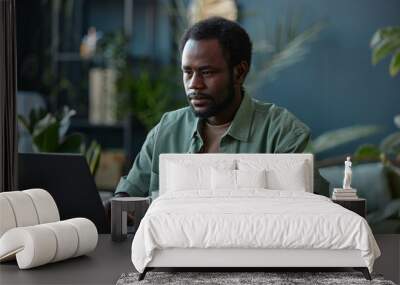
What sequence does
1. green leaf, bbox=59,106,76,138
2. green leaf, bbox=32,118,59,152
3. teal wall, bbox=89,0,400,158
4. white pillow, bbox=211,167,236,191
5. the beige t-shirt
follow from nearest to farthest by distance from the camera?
white pillow, bbox=211,167,236,191 → the beige t-shirt → green leaf, bbox=32,118,59,152 → green leaf, bbox=59,106,76,138 → teal wall, bbox=89,0,400,158

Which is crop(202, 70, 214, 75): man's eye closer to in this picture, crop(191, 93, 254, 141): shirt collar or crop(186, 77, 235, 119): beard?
crop(186, 77, 235, 119): beard

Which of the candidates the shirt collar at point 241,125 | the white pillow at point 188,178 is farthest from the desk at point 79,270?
the shirt collar at point 241,125

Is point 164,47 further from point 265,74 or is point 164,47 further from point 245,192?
point 245,192

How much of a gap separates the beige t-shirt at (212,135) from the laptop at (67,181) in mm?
908

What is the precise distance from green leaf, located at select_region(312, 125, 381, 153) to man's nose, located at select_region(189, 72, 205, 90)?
6.70ft

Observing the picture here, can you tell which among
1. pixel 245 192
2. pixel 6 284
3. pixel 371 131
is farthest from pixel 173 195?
pixel 371 131

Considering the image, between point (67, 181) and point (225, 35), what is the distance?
1.63 m

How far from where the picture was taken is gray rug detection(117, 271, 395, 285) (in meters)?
4.48

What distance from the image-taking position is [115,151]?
798 centimetres

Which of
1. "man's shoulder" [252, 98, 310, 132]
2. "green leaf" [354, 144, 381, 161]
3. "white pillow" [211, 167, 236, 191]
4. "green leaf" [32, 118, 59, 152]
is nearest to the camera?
"white pillow" [211, 167, 236, 191]

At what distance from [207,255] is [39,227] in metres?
1.06

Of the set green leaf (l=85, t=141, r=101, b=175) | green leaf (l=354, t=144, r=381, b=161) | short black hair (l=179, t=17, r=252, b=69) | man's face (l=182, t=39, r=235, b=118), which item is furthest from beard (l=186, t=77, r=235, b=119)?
green leaf (l=354, t=144, r=381, b=161)

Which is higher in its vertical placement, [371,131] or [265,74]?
[265,74]

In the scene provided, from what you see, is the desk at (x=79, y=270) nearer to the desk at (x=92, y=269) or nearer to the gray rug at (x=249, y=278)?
the desk at (x=92, y=269)
